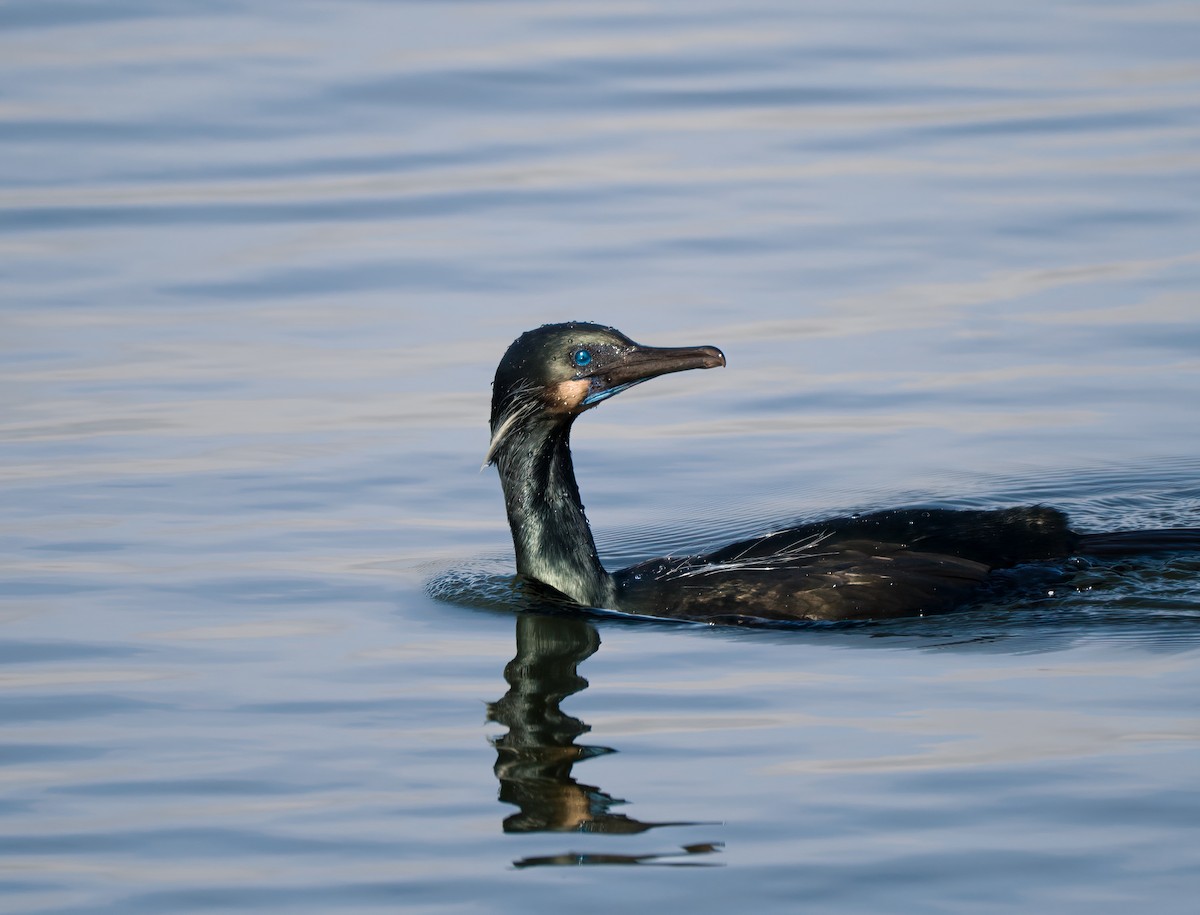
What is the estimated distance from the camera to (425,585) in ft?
30.7

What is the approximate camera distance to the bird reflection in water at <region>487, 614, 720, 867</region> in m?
6.45

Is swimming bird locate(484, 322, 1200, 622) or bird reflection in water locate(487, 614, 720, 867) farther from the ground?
swimming bird locate(484, 322, 1200, 622)

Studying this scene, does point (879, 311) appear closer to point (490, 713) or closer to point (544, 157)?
point (544, 157)

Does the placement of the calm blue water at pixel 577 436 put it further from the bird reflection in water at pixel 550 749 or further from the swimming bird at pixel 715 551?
the swimming bird at pixel 715 551

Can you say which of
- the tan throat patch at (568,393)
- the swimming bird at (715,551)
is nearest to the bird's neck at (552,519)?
the swimming bird at (715,551)

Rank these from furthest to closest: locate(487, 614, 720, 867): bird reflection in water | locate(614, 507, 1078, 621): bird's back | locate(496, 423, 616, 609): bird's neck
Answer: locate(496, 423, 616, 609): bird's neck → locate(614, 507, 1078, 621): bird's back → locate(487, 614, 720, 867): bird reflection in water

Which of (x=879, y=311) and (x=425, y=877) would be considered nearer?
(x=425, y=877)

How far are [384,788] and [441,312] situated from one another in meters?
6.73

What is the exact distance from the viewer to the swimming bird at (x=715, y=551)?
8.74m

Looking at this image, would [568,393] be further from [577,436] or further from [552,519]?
[577,436]

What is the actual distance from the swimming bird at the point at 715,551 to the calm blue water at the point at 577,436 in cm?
19

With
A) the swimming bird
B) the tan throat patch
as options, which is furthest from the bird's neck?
the tan throat patch

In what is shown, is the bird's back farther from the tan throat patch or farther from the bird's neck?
the tan throat patch

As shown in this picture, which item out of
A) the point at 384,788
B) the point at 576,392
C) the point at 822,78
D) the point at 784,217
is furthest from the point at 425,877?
the point at 822,78
